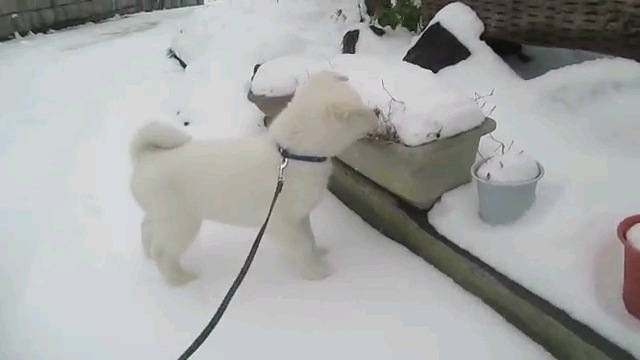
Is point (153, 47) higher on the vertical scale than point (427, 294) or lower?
lower

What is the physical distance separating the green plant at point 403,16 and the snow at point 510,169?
5.06 ft

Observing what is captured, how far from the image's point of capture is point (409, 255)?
1.85m

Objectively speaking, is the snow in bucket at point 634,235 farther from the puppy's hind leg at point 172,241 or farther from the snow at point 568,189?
the puppy's hind leg at point 172,241

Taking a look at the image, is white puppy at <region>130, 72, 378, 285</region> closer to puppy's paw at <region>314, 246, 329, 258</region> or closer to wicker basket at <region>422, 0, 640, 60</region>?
puppy's paw at <region>314, 246, 329, 258</region>

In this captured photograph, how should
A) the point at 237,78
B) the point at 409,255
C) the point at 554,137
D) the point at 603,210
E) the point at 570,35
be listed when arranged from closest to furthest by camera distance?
the point at 603,210
the point at 409,255
the point at 554,137
the point at 570,35
the point at 237,78

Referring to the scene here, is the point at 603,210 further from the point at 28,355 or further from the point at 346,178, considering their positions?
the point at 28,355

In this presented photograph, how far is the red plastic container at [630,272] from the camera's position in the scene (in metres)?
1.27

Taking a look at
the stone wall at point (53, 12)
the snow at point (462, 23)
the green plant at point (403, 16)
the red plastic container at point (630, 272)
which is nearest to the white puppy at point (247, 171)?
the red plastic container at point (630, 272)

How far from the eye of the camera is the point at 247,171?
62.7 inches

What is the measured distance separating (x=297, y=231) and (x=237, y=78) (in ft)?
5.16

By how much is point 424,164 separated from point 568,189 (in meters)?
0.41

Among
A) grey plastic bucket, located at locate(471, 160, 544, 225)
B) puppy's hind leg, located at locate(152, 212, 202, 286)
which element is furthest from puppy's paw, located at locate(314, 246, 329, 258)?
grey plastic bucket, located at locate(471, 160, 544, 225)

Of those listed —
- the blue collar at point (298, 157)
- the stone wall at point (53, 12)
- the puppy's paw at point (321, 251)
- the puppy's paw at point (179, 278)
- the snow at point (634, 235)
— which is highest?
the blue collar at point (298, 157)

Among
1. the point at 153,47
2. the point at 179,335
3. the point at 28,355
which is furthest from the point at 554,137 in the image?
the point at 153,47
